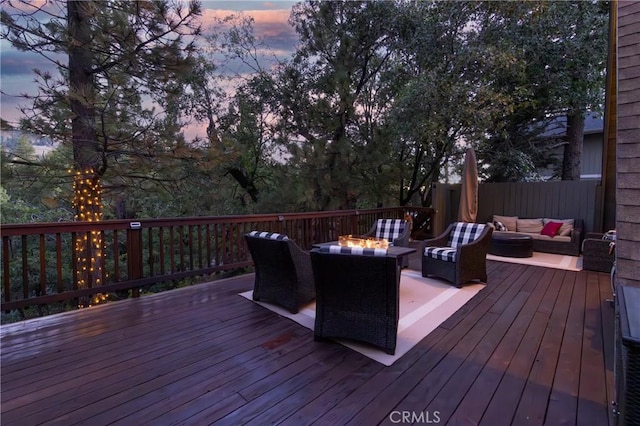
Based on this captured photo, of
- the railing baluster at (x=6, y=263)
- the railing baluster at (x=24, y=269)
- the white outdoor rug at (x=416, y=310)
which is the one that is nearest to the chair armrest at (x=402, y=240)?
the white outdoor rug at (x=416, y=310)

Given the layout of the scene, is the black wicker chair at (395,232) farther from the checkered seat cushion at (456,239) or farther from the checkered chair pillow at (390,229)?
the checkered seat cushion at (456,239)

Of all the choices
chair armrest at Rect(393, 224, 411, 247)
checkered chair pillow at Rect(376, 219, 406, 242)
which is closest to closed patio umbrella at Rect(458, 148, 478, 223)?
checkered chair pillow at Rect(376, 219, 406, 242)

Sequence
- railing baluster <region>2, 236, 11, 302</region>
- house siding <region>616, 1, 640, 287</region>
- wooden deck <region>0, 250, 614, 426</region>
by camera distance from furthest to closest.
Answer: railing baluster <region>2, 236, 11, 302</region>
house siding <region>616, 1, 640, 287</region>
wooden deck <region>0, 250, 614, 426</region>

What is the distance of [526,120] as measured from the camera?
8.99 meters

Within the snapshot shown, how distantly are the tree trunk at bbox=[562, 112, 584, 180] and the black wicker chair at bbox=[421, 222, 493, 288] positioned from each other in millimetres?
6798

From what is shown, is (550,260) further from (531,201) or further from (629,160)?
(629,160)

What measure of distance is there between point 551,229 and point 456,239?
313cm

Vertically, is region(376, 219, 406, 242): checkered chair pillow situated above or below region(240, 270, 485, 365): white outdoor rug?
above

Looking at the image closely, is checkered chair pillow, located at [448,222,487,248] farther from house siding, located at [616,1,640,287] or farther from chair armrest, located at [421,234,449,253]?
house siding, located at [616,1,640,287]

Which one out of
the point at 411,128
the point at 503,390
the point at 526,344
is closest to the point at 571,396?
the point at 503,390

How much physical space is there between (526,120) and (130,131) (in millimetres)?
9764

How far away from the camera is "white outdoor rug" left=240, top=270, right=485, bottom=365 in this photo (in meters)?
2.49

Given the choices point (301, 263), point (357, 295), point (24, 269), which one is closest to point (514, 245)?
point (301, 263)

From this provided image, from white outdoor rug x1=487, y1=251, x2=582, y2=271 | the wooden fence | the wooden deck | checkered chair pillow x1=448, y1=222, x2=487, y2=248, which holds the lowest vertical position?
the wooden deck
